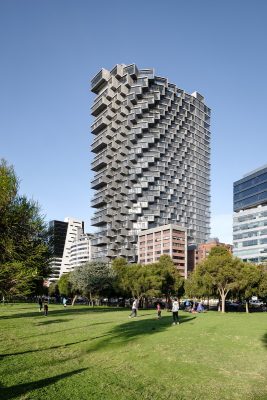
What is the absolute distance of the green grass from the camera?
14.1 m

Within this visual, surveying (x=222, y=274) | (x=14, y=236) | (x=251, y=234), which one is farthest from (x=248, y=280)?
(x=251, y=234)

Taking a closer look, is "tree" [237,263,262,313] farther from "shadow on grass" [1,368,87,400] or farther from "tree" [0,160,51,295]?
"shadow on grass" [1,368,87,400]

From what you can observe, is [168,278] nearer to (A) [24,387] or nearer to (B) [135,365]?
(B) [135,365]

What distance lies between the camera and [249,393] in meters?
14.2

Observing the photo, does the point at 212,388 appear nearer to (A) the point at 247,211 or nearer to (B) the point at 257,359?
(B) the point at 257,359

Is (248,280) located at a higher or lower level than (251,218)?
lower

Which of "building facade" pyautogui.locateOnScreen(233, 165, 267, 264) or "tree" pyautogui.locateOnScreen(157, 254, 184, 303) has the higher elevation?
"building facade" pyautogui.locateOnScreen(233, 165, 267, 264)

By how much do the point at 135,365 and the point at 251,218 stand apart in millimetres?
172483

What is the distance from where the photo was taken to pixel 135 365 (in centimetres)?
1842

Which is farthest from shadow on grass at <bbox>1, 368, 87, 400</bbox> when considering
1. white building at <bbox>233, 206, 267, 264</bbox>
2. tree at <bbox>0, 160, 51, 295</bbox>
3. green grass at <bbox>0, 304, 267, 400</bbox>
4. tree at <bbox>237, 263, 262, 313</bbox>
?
white building at <bbox>233, 206, 267, 264</bbox>

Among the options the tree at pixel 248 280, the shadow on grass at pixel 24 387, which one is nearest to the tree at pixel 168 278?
the tree at pixel 248 280

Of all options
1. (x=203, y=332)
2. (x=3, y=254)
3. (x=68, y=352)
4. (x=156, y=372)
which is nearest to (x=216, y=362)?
(x=156, y=372)

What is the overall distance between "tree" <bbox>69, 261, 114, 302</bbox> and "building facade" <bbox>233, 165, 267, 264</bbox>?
100602mm

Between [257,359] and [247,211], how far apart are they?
172m
